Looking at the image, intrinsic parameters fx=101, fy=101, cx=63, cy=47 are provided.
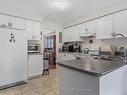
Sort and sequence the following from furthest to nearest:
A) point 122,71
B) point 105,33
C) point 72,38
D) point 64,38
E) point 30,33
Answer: point 64,38 → point 72,38 → point 30,33 → point 105,33 → point 122,71

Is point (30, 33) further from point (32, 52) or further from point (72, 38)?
point (72, 38)

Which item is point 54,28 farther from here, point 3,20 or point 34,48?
point 3,20

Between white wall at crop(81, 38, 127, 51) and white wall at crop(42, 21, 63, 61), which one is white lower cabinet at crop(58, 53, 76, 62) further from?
white wall at crop(81, 38, 127, 51)

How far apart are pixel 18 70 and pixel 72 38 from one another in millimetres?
2870

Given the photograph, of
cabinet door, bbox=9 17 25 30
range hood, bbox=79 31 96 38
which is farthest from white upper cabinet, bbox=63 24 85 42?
cabinet door, bbox=9 17 25 30

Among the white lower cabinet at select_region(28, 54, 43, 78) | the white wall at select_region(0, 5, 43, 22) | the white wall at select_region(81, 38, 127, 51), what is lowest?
the white lower cabinet at select_region(28, 54, 43, 78)

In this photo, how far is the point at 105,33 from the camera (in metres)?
3.46

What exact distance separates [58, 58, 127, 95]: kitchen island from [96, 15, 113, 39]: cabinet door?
6.46 feet

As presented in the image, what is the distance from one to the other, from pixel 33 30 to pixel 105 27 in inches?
106

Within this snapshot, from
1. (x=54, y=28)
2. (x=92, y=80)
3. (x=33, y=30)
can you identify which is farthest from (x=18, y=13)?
(x=92, y=80)

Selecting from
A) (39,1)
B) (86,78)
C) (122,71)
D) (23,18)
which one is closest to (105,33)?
(122,71)

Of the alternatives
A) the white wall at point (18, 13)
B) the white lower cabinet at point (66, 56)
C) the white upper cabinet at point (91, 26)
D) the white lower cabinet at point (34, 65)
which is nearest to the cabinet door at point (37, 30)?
the white wall at point (18, 13)

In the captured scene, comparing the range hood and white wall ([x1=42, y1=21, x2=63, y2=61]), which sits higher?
white wall ([x1=42, y1=21, x2=63, y2=61])

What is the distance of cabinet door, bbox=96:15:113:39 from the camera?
10.9ft
